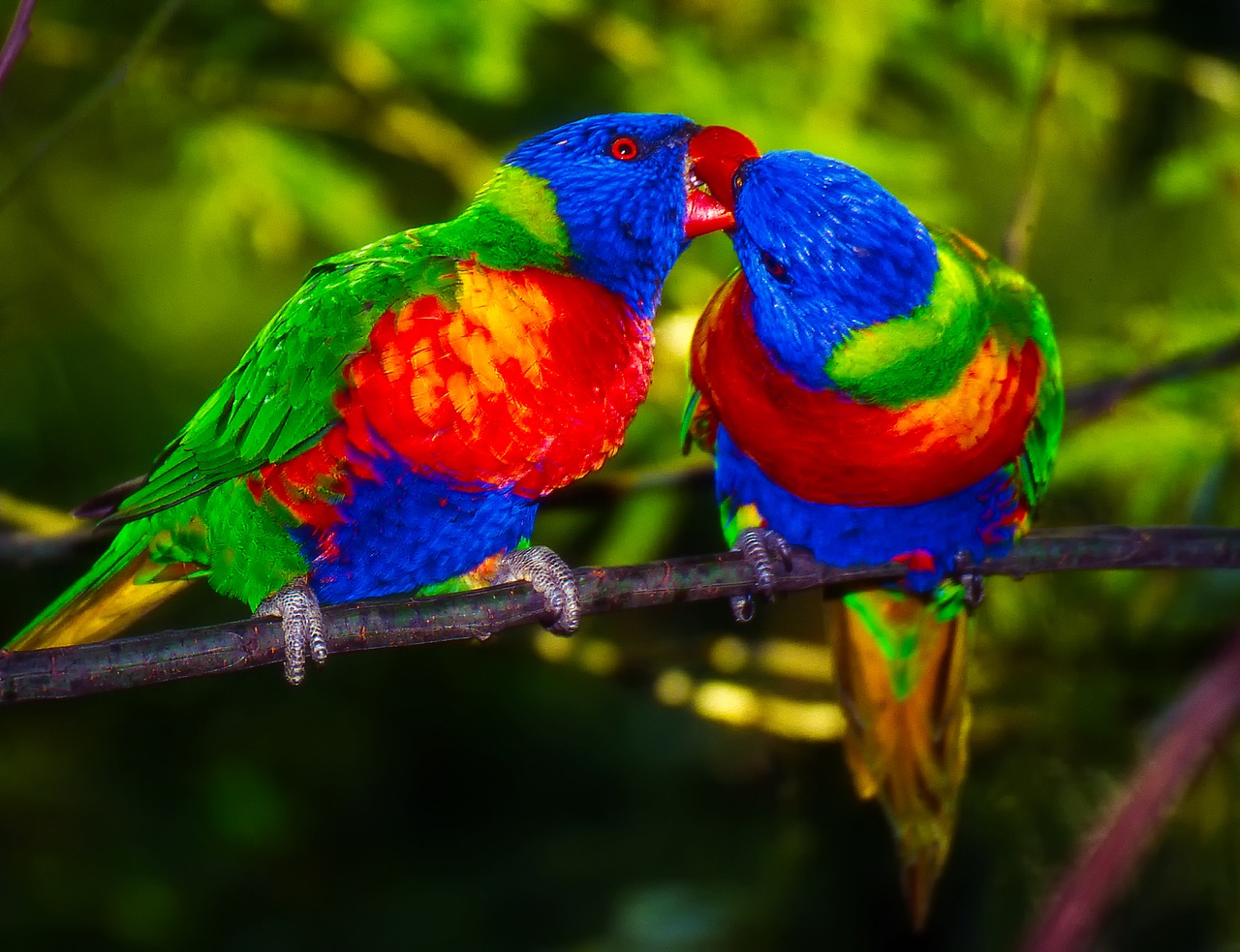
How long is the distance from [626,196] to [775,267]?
0.21m

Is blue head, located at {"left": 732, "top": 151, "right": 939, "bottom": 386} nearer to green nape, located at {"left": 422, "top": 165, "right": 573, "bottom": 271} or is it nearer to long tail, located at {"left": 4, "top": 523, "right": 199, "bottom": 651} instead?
green nape, located at {"left": 422, "top": 165, "right": 573, "bottom": 271}

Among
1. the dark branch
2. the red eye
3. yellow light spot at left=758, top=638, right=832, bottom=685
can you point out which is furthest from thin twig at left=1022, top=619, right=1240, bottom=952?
yellow light spot at left=758, top=638, right=832, bottom=685

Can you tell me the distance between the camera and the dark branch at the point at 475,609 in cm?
114

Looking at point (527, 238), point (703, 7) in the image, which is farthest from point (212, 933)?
point (703, 7)

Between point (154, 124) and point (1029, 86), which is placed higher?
point (154, 124)

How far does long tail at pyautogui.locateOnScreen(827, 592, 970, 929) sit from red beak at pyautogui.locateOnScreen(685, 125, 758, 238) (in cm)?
90

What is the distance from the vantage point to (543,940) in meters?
3.16

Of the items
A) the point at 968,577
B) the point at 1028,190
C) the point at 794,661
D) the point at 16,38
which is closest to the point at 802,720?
the point at 794,661

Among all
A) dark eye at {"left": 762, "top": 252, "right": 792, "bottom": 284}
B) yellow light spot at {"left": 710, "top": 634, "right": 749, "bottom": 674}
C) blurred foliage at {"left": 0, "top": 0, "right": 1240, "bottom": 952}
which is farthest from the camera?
yellow light spot at {"left": 710, "top": 634, "right": 749, "bottom": 674}

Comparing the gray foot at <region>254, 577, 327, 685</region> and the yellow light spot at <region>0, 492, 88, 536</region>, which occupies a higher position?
the yellow light spot at <region>0, 492, 88, 536</region>

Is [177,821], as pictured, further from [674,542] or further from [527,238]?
[527,238]

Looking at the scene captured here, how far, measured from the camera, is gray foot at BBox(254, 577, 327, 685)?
4.35 feet

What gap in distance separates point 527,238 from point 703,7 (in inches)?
65.2

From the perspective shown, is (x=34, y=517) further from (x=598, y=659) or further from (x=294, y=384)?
(x=598, y=659)
